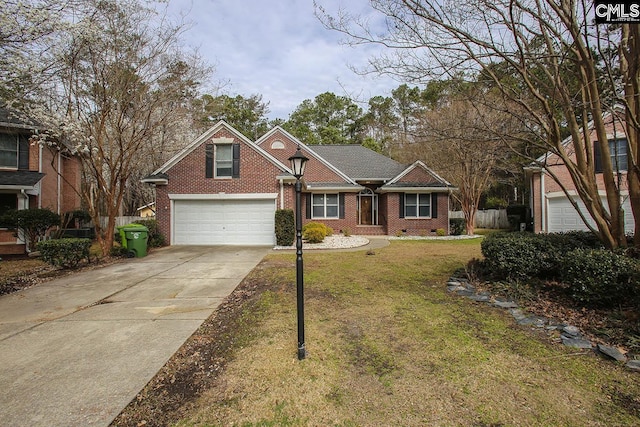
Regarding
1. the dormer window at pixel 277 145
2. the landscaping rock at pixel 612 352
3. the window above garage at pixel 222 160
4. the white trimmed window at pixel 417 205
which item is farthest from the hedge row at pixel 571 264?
the dormer window at pixel 277 145

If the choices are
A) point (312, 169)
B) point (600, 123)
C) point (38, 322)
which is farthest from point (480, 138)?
point (312, 169)

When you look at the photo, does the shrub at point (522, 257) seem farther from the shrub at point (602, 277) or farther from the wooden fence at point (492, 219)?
the wooden fence at point (492, 219)

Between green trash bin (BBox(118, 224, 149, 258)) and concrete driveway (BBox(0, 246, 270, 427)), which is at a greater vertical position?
green trash bin (BBox(118, 224, 149, 258))

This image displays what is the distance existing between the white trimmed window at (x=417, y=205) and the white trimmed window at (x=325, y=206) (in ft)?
12.8

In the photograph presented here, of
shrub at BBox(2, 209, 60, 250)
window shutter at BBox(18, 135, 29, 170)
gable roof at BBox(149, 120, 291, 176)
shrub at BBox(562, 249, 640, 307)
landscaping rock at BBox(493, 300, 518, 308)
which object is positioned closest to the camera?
shrub at BBox(562, 249, 640, 307)

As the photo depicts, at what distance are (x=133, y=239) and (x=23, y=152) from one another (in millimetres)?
8036

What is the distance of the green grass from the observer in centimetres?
238

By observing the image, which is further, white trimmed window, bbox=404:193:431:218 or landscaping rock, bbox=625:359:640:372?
white trimmed window, bbox=404:193:431:218

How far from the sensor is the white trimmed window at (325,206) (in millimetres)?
17000

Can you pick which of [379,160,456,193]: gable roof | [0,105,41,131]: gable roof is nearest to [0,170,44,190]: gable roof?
[0,105,41,131]: gable roof

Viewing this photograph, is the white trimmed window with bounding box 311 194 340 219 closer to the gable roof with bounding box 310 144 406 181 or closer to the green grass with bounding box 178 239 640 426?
the gable roof with bounding box 310 144 406 181

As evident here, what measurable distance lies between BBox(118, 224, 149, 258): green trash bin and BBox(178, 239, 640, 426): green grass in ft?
24.4

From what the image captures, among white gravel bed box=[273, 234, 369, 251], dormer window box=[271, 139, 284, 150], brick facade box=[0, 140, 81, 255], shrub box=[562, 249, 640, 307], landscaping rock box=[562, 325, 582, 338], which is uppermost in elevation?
dormer window box=[271, 139, 284, 150]

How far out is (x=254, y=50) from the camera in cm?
1002
